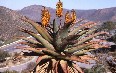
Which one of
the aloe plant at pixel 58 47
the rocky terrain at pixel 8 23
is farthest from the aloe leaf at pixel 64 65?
the rocky terrain at pixel 8 23

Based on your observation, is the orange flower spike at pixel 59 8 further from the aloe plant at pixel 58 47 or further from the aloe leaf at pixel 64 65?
the aloe leaf at pixel 64 65

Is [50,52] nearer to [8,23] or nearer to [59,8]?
[59,8]

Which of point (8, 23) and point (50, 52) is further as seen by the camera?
point (8, 23)

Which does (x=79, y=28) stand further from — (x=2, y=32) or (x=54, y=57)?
(x=2, y=32)

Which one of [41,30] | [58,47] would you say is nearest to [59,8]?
[41,30]

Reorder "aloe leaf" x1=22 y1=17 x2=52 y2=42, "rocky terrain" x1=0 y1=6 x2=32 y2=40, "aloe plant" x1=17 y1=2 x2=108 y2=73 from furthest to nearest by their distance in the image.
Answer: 1. "rocky terrain" x1=0 y1=6 x2=32 y2=40
2. "aloe leaf" x1=22 y1=17 x2=52 y2=42
3. "aloe plant" x1=17 y1=2 x2=108 y2=73

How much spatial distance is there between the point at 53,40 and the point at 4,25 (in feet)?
303

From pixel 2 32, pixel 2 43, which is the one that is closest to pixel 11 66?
pixel 2 43

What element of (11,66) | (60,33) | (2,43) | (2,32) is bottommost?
(60,33)

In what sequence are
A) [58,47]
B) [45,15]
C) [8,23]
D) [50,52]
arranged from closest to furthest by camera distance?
[45,15]
[50,52]
[58,47]
[8,23]

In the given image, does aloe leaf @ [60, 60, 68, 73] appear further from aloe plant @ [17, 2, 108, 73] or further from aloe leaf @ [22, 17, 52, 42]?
aloe leaf @ [22, 17, 52, 42]

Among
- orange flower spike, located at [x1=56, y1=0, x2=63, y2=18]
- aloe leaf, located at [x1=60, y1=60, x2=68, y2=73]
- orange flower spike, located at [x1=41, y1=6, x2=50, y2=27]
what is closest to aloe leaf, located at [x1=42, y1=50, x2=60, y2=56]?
aloe leaf, located at [x1=60, y1=60, x2=68, y2=73]

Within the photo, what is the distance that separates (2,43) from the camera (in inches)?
3393

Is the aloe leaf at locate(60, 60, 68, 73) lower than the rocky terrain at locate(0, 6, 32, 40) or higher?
lower
